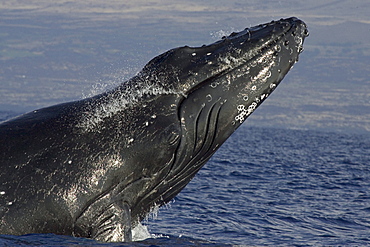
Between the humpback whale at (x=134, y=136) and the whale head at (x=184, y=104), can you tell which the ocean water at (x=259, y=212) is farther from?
the whale head at (x=184, y=104)

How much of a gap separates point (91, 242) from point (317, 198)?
17.2 m

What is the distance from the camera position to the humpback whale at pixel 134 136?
6914mm

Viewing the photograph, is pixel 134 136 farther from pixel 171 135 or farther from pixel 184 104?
pixel 184 104

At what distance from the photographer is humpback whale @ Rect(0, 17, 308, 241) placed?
6.91 metres

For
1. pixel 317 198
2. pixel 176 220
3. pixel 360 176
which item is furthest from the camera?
pixel 360 176

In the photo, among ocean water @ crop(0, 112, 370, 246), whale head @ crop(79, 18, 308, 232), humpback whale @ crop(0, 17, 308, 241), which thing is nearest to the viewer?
humpback whale @ crop(0, 17, 308, 241)

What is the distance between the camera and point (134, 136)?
7.50 meters

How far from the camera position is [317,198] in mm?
23016

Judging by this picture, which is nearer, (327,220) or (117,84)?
(117,84)

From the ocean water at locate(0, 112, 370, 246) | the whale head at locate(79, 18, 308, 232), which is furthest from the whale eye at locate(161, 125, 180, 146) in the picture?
the ocean water at locate(0, 112, 370, 246)

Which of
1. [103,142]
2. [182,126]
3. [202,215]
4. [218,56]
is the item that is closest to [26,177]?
[103,142]

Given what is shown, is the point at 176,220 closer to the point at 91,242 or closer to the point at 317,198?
the point at 91,242

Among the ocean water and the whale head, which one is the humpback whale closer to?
the whale head

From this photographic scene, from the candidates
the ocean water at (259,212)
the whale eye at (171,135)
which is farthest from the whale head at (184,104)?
the ocean water at (259,212)
